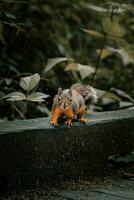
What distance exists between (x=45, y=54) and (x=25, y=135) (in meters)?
3.56

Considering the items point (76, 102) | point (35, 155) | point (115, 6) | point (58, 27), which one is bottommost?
point (35, 155)

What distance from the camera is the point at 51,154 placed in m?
3.85

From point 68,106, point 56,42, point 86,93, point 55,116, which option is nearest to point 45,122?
Answer: point 55,116

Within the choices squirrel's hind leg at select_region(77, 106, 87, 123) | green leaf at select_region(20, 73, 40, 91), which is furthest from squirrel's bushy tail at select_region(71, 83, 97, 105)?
green leaf at select_region(20, 73, 40, 91)

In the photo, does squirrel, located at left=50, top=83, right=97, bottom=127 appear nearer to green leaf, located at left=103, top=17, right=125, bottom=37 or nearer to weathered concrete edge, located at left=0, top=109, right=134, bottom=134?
weathered concrete edge, located at left=0, top=109, right=134, bottom=134

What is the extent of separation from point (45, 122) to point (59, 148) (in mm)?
221

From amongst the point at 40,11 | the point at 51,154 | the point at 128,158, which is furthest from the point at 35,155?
the point at 40,11

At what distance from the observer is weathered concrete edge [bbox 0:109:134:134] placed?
12.2 ft

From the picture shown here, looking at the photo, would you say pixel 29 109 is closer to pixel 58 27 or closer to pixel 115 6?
pixel 115 6

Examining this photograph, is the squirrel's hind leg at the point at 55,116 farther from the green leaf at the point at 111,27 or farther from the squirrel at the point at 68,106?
the green leaf at the point at 111,27

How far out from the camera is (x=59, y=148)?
12.8 feet

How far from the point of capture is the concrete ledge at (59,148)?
365cm

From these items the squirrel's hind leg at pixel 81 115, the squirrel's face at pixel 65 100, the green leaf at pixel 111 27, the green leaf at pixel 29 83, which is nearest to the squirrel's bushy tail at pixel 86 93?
the squirrel's hind leg at pixel 81 115

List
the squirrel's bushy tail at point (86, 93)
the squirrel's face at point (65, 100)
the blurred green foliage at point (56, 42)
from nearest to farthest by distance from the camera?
1. the squirrel's face at point (65, 100)
2. the squirrel's bushy tail at point (86, 93)
3. the blurred green foliage at point (56, 42)
